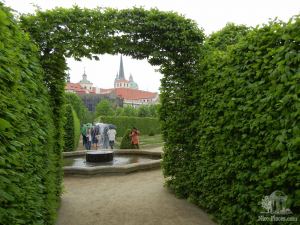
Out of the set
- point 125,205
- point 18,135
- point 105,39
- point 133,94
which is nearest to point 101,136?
point 125,205

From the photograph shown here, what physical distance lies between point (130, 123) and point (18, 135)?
3559cm

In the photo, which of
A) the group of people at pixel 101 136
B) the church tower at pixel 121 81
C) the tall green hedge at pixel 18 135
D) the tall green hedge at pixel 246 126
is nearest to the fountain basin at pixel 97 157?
the group of people at pixel 101 136

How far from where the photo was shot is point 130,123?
38.5 m

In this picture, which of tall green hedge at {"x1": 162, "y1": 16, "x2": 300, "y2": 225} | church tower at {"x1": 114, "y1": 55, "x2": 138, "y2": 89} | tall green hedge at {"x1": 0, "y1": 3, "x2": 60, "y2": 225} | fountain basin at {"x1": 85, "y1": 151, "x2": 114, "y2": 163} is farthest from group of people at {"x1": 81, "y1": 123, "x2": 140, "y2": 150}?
church tower at {"x1": 114, "y1": 55, "x2": 138, "y2": 89}

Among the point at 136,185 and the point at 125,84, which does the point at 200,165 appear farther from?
the point at 125,84

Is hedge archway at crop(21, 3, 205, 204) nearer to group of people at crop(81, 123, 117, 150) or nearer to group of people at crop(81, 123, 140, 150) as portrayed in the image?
group of people at crop(81, 123, 140, 150)

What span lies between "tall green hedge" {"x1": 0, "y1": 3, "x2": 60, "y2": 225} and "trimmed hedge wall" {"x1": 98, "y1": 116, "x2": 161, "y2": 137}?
3240cm

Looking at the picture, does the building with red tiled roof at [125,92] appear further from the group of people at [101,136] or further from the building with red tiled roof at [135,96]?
the group of people at [101,136]

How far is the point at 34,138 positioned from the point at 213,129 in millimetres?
3267

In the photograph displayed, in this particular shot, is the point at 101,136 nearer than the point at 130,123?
Yes

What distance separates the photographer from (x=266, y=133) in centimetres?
379

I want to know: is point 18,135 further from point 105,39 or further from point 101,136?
point 101,136

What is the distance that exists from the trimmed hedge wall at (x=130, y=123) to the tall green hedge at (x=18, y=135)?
32.4 metres

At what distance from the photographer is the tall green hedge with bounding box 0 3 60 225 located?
224 cm
